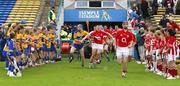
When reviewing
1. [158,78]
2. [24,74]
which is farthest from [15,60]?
[158,78]

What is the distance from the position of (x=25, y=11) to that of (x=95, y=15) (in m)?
5.36

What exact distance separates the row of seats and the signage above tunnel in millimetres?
2616

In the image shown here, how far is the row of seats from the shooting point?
39.8 meters

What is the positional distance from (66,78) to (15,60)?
Answer: 2.62m

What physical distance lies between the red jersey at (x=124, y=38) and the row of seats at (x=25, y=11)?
59.0 feet

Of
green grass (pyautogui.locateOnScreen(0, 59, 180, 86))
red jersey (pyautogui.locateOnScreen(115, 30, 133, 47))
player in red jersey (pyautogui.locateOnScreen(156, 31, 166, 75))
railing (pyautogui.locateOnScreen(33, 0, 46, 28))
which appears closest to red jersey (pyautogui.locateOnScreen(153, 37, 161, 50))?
player in red jersey (pyautogui.locateOnScreen(156, 31, 166, 75))

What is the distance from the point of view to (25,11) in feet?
136

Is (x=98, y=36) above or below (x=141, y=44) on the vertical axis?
above

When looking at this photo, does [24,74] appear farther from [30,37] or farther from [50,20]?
[50,20]

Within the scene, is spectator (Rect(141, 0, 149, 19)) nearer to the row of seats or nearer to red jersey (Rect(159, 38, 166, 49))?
the row of seats

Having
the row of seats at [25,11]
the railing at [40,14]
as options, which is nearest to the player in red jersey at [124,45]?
the railing at [40,14]

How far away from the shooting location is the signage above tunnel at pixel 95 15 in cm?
4012

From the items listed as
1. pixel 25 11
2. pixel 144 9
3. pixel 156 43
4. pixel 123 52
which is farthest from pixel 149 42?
pixel 25 11

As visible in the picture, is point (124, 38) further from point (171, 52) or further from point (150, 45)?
point (150, 45)
